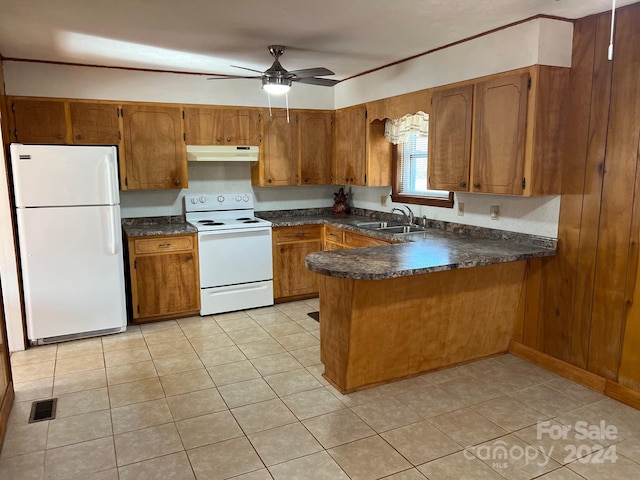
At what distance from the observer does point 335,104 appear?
5.21m

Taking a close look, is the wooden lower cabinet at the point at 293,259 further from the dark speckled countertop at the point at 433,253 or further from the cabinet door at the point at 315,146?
the dark speckled countertop at the point at 433,253

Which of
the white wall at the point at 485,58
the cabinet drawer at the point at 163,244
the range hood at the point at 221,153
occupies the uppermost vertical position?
the white wall at the point at 485,58

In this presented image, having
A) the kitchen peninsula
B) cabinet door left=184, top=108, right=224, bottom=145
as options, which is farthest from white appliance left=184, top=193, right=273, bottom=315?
the kitchen peninsula

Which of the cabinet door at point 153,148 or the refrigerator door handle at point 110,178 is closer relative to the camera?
the refrigerator door handle at point 110,178

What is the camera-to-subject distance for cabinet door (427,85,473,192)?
3387mm

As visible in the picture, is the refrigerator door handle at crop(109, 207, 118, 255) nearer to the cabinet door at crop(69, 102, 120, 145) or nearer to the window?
the cabinet door at crop(69, 102, 120, 145)

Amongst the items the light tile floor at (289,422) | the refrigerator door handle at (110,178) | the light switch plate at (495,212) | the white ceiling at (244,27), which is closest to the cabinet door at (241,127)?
the white ceiling at (244,27)

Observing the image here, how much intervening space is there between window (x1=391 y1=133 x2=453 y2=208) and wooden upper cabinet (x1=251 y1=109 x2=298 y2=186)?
114 centimetres

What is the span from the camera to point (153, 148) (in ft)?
14.5

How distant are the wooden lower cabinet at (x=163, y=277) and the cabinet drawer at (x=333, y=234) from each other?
1368 mm

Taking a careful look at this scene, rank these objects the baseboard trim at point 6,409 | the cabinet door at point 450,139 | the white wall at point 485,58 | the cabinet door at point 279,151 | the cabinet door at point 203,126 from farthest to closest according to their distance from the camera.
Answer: the cabinet door at point 279,151
the cabinet door at point 203,126
the cabinet door at point 450,139
the white wall at point 485,58
the baseboard trim at point 6,409

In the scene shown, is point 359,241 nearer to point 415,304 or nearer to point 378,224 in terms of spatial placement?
point 378,224

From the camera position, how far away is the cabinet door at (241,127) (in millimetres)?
4730

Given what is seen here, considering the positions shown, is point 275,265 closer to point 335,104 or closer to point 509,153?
point 335,104
